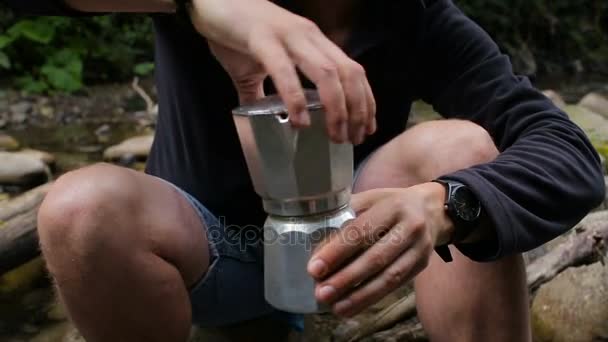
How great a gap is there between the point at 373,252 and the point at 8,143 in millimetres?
3105

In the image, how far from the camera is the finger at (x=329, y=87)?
28.9 inches

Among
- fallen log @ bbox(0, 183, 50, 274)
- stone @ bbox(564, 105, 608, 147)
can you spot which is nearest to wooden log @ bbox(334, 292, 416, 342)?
fallen log @ bbox(0, 183, 50, 274)

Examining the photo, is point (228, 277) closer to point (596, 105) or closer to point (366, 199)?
point (366, 199)

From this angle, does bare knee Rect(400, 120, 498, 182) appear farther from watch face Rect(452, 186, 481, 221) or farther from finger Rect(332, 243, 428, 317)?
finger Rect(332, 243, 428, 317)

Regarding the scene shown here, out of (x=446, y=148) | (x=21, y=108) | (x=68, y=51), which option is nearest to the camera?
(x=446, y=148)

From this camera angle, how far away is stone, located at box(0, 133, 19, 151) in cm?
342

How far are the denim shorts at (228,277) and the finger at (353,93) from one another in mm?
528

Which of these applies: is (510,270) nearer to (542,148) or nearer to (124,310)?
(542,148)

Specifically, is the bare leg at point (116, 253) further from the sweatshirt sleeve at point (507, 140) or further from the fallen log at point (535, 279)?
the fallen log at point (535, 279)

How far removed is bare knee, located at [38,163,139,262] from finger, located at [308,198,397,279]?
13.5 inches

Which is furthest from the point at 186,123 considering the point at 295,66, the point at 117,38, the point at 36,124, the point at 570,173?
the point at 117,38

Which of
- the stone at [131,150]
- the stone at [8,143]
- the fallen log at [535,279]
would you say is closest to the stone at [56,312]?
the fallen log at [535,279]

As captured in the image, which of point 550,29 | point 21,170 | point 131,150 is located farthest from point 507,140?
point 550,29

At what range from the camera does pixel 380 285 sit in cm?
81
